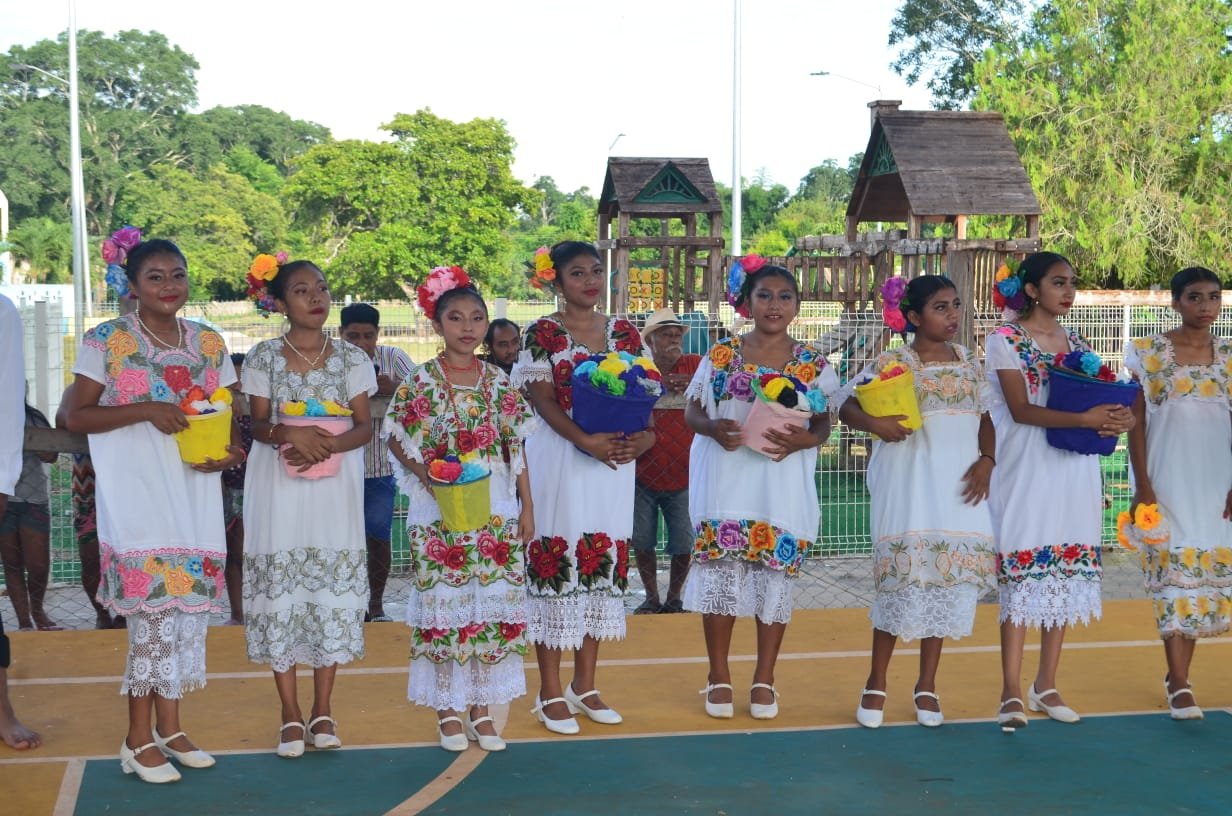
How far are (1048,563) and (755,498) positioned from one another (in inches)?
50.1

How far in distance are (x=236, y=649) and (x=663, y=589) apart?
10.3ft

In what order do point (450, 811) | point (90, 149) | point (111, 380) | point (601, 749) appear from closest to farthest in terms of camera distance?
point (450, 811)
point (111, 380)
point (601, 749)
point (90, 149)

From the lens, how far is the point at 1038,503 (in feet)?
18.9

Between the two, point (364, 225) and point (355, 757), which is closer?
point (355, 757)

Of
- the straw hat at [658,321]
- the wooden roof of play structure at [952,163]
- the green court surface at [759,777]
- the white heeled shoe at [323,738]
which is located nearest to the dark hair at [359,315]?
the straw hat at [658,321]

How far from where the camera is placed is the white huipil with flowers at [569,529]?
5.61m

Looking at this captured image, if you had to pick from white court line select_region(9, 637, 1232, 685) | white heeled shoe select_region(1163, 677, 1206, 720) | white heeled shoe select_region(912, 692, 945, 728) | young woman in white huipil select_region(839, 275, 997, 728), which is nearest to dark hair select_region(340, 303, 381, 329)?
white court line select_region(9, 637, 1232, 685)

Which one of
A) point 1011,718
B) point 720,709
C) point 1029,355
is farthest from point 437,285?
point 1011,718

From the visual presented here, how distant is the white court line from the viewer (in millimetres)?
6383

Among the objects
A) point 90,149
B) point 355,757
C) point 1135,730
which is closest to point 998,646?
point 1135,730

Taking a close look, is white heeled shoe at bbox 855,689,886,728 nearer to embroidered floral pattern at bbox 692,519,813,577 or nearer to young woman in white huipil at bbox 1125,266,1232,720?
embroidered floral pattern at bbox 692,519,813,577

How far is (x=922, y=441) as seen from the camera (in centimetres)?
567

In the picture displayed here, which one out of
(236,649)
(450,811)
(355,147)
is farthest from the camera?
(355,147)

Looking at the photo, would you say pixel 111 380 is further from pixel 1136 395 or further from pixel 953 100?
pixel 953 100
